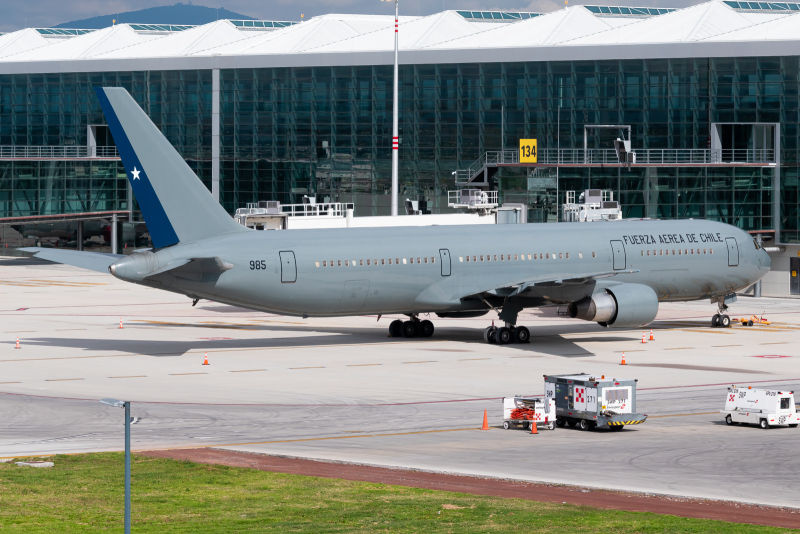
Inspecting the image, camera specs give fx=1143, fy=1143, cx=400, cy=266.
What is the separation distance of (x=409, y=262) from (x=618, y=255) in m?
10.0

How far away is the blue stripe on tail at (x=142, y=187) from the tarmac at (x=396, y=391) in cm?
469

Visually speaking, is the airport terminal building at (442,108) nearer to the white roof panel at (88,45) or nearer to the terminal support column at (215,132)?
the terminal support column at (215,132)

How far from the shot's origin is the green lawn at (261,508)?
64.2 feet

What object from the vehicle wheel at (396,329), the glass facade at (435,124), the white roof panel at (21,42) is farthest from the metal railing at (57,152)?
the vehicle wheel at (396,329)

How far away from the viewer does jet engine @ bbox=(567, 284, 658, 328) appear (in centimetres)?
4612

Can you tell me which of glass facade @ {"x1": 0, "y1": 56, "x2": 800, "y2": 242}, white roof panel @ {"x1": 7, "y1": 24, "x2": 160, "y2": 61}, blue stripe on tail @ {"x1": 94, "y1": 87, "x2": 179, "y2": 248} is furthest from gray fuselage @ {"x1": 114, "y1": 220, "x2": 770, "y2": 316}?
white roof panel @ {"x1": 7, "y1": 24, "x2": 160, "y2": 61}

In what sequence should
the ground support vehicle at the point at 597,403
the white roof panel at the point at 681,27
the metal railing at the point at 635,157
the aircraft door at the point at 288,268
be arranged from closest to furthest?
the ground support vehicle at the point at 597,403, the aircraft door at the point at 288,268, the metal railing at the point at 635,157, the white roof panel at the point at 681,27

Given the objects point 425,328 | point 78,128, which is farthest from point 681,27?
point 78,128

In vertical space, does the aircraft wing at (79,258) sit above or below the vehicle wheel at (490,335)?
above

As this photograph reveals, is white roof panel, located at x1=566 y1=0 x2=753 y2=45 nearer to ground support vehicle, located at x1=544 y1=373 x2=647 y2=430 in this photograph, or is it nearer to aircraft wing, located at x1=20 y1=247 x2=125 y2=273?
aircraft wing, located at x1=20 y1=247 x2=125 y2=273

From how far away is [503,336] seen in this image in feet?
156

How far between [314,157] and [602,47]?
96.3 ft

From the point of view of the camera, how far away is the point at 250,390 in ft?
117

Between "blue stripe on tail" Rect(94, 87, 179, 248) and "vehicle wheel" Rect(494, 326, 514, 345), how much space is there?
1397cm
